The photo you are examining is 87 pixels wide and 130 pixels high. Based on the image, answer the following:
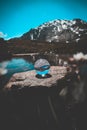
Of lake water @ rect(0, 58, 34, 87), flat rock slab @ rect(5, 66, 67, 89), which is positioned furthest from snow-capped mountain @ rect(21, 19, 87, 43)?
lake water @ rect(0, 58, 34, 87)

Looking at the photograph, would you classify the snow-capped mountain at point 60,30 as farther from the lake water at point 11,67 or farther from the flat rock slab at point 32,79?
the lake water at point 11,67

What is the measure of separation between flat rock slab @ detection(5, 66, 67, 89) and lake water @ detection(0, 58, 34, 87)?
8 cm

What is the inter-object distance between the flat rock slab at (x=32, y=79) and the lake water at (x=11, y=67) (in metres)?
0.08

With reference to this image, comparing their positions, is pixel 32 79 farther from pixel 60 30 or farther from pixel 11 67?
pixel 60 30

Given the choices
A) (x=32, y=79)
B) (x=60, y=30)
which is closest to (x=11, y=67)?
(x=32, y=79)

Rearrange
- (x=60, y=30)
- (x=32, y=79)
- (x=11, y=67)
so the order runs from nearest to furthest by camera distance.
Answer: (x=32, y=79) < (x=11, y=67) < (x=60, y=30)

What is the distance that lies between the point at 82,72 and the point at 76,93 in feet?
0.85

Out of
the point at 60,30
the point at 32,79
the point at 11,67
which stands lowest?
the point at 32,79

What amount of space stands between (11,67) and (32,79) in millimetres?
486

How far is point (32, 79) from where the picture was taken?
6.57ft

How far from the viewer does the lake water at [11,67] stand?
6.96 feet

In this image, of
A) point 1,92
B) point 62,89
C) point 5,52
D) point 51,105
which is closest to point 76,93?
point 62,89

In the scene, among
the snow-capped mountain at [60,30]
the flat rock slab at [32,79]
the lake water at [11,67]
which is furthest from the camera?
the snow-capped mountain at [60,30]

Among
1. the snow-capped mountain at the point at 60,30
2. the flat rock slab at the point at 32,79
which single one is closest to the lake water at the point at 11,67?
the flat rock slab at the point at 32,79
